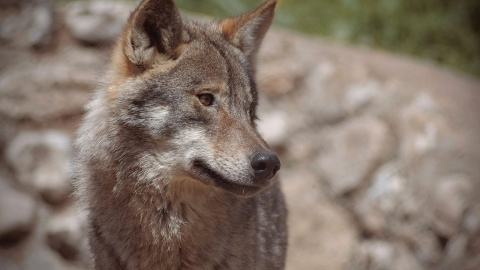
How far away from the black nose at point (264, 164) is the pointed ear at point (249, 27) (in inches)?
40.5

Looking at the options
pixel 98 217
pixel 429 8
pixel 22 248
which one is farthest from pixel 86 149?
pixel 429 8

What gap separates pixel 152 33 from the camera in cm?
363

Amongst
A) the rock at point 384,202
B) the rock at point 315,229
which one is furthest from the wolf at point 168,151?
the rock at point 384,202

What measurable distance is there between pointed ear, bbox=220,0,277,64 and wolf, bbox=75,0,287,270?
0.87 ft

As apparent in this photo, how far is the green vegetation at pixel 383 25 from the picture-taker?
829 cm

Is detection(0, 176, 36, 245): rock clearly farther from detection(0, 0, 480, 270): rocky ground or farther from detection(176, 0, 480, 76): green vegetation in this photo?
detection(176, 0, 480, 76): green vegetation

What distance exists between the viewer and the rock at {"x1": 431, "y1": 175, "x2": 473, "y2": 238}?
21.2ft

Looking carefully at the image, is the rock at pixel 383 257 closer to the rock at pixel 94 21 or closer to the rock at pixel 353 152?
the rock at pixel 353 152

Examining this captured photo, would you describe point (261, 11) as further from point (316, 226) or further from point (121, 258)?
point (316, 226)

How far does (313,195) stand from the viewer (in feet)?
23.4

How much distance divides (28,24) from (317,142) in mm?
3410

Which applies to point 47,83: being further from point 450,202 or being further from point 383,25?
point 450,202

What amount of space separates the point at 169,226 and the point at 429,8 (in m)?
6.68

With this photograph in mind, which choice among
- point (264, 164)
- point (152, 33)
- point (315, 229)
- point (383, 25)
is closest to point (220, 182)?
point (264, 164)
